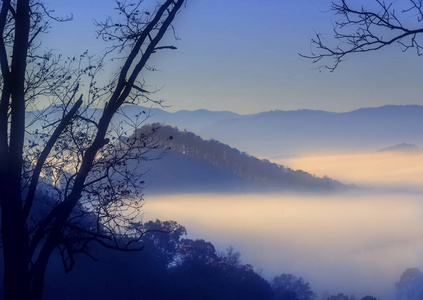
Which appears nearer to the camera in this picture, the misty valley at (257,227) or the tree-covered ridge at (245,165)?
the misty valley at (257,227)

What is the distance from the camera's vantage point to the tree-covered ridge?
5909 cm

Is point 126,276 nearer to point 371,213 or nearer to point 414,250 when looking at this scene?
point 414,250

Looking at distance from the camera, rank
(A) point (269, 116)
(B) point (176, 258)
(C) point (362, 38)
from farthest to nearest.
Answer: (A) point (269, 116) → (B) point (176, 258) → (C) point (362, 38)

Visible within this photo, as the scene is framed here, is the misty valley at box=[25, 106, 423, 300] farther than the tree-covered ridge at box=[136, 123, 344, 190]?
No

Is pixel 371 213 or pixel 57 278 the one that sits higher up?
pixel 371 213

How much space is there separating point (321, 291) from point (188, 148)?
961 inches

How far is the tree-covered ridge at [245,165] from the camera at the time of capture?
59.1 meters

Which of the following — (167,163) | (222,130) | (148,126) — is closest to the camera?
(148,126)

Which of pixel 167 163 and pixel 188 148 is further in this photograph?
pixel 167 163

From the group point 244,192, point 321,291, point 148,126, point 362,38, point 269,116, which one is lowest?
point 321,291

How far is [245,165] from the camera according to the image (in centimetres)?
8306

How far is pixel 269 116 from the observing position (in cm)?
19800

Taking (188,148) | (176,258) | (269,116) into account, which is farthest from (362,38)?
(269,116)

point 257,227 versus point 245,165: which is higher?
point 245,165
